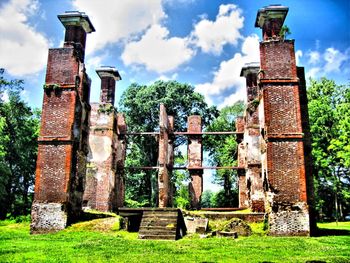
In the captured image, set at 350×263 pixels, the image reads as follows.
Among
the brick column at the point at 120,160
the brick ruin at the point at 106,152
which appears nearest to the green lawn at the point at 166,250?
the brick ruin at the point at 106,152

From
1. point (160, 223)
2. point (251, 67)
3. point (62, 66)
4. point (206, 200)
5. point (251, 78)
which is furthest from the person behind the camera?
point (206, 200)

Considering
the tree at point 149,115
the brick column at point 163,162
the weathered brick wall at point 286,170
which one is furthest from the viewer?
the tree at point 149,115

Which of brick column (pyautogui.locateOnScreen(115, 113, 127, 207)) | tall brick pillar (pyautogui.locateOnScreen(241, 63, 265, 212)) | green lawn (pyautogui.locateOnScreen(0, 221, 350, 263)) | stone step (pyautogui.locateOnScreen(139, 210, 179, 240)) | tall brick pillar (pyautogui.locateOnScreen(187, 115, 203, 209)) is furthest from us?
tall brick pillar (pyautogui.locateOnScreen(187, 115, 203, 209))

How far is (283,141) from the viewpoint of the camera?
526 inches

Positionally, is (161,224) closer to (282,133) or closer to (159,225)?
(159,225)

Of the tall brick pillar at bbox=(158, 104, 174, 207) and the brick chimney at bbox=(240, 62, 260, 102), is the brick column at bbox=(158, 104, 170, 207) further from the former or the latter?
the brick chimney at bbox=(240, 62, 260, 102)

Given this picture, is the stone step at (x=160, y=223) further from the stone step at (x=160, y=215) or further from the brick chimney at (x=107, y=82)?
the brick chimney at (x=107, y=82)

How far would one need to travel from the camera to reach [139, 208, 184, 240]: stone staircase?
12.5m

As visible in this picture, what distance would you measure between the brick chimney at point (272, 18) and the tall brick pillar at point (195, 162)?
9.85 meters

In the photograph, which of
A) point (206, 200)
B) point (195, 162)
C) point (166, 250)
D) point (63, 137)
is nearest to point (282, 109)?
point (166, 250)

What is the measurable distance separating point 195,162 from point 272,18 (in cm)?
1093

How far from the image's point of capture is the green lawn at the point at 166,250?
8.12 meters

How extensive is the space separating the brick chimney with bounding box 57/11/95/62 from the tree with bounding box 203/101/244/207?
20.7 m

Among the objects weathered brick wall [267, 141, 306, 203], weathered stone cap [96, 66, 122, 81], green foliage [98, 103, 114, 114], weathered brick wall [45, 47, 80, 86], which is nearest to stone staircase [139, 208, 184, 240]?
weathered brick wall [267, 141, 306, 203]
